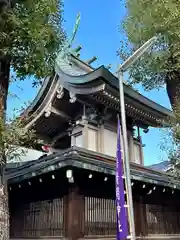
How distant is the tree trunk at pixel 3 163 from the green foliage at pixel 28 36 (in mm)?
270

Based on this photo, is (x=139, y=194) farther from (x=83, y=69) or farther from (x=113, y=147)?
(x=83, y=69)

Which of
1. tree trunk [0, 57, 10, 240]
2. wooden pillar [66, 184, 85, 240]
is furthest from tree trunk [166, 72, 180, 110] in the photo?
tree trunk [0, 57, 10, 240]

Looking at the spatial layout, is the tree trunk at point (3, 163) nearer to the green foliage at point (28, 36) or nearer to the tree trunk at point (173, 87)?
the green foliage at point (28, 36)

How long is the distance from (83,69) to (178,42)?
6.00m

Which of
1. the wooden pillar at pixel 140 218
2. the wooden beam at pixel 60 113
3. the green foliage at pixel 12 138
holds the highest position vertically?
the wooden beam at pixel 60 113

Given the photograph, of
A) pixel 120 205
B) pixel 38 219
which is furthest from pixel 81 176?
pixel 120 205

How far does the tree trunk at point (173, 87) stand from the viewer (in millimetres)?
9642

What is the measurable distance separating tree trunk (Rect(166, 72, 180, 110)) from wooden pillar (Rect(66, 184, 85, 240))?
4178 millimetres

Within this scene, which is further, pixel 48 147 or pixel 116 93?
pixel 48 147

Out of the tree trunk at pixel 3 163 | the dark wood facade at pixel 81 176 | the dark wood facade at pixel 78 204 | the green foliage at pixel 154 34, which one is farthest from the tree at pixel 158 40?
the tree trunk at pixel 3 163

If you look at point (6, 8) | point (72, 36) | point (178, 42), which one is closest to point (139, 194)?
point (178, 42)

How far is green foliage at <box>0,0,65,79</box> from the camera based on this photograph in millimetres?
6914

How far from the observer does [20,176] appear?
28.7ft

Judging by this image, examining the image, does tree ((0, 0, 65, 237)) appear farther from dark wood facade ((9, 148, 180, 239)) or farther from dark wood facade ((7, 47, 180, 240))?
dark wood facade ((9, 148, 180, 239))
